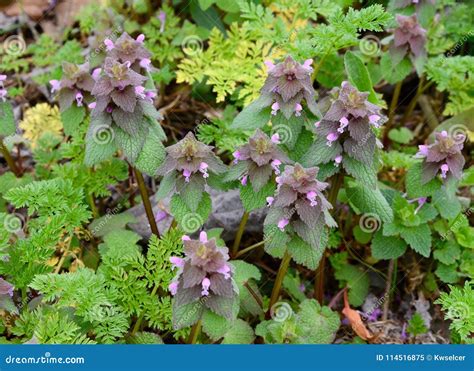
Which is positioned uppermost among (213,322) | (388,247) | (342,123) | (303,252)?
(342,123)

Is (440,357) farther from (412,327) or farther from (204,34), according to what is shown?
(204,34)

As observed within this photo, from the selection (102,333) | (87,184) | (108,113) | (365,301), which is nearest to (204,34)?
(87,184)

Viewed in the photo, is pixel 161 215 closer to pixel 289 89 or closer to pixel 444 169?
pixel 289 89

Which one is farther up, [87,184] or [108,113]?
[108,113]

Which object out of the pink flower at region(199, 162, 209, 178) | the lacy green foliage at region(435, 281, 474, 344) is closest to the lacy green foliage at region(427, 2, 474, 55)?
the lacy green foliage at region(435, 281, 474, 344)

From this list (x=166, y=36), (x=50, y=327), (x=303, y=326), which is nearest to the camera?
(x=50, y=327)

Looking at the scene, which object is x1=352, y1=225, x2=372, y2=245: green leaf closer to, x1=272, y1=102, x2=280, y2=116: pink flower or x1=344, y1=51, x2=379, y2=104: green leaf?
x1=344, y1=51, x2=379, y2=104: green leaf

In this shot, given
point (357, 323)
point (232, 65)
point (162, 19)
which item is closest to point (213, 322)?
point (357, 323)
